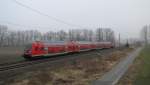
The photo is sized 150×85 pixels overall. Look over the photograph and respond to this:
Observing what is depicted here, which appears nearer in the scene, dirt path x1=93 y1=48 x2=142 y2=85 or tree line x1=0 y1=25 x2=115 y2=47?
dirt path x1=93 y1=48 x2=142 y2=85

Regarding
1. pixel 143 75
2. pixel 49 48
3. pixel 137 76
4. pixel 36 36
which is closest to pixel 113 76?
pixel 137 76

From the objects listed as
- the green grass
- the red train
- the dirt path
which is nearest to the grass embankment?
the green grass

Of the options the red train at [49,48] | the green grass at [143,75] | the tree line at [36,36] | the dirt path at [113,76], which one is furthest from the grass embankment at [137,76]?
the tree line at [36,36]

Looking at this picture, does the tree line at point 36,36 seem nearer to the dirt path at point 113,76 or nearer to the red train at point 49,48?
the red train at point 49,48

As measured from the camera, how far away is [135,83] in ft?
56.4

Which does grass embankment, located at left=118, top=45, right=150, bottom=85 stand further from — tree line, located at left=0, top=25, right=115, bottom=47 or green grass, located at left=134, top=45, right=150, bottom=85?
tree line, located at left=0, top=25, right=115, bottom=47

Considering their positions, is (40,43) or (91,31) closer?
(40,43)

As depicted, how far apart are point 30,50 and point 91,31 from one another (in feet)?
470

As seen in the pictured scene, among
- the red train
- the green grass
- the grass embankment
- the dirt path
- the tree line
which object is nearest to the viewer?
the dirt path

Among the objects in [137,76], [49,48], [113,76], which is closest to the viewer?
[113,76]

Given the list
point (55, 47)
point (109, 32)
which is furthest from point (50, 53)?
point (109, 32)

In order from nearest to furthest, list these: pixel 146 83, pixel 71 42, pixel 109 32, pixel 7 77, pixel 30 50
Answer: pixel 146 83 → pixel 7 77 → pixel 30 50 → pixel 71 42 → pixel 109 32

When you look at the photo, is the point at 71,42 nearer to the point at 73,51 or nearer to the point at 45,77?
the point at 73,51

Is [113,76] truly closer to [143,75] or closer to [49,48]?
[143,75]
